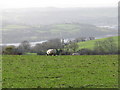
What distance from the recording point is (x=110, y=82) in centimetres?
1312

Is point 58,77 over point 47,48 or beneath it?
over

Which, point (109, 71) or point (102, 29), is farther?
point (102, 29)

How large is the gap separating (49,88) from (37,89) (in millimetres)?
530

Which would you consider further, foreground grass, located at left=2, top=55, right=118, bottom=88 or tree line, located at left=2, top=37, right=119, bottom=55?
tree line, located at left=2, top=37, right=119, bottom=55

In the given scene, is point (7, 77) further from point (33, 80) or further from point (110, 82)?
point (110, 82)

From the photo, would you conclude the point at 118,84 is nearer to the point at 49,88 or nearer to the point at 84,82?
the point at 84,82

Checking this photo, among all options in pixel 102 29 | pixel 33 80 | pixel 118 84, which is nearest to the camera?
pixel 118 84

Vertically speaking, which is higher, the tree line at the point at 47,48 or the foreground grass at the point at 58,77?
the foreground grass at the point at 58,77

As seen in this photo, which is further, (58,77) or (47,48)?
(47,48)

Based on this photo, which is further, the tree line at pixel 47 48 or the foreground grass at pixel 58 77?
the tree line at pixel 47 48

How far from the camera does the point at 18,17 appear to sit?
15712 centimetres

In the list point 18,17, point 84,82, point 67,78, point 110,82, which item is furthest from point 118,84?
point 18,17

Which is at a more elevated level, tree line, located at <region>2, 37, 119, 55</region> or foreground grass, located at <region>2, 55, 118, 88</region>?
foreground grass, located at <region>2, 55, 118, 88</region>

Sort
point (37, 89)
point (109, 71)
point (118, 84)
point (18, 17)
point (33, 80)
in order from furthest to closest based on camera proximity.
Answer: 1. point (18, 17)
2. point (109, 71)
3. point (33, 80)
4. point (118, 84)
5. point (37, 89)
